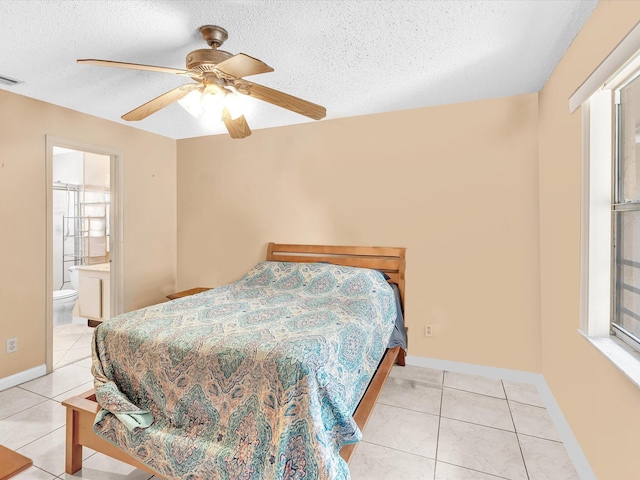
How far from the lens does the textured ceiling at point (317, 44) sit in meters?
1.68

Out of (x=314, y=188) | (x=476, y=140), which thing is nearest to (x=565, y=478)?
(x=476, y=140)

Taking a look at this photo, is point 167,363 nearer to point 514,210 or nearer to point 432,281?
point 432,281

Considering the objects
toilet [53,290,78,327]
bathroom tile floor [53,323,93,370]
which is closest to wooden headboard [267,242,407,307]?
bathroom tile floor [53,323,93,370]

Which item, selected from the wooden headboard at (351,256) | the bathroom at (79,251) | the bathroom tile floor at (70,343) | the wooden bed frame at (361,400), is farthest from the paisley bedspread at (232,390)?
the bathroom at (79,251)

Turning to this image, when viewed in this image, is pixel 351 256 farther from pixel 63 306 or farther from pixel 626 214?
pixel 63 306

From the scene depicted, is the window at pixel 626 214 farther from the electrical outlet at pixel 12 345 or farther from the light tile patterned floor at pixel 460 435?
the electrical outlet at pixel 12 345

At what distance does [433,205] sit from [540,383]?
5.36 feet

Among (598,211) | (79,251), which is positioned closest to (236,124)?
(598,211)

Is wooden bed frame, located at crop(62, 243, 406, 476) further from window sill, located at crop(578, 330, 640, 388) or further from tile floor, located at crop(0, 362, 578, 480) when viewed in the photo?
window sill, located at crop(578, 330, 640, 388)

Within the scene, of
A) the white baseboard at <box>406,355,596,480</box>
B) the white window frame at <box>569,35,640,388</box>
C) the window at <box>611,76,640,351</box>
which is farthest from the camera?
the white baseboard at <box>406,355,596,480</box>

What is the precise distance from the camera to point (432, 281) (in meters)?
2.98

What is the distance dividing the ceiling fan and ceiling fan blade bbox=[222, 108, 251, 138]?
11 mm

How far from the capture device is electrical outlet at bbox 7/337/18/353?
2.69m

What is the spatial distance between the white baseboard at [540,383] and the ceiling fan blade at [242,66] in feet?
8.24
